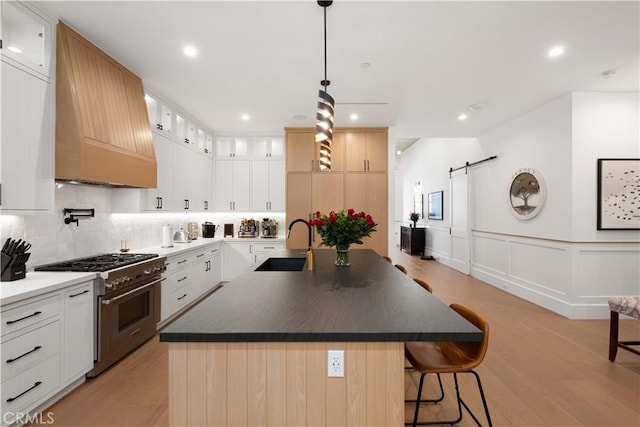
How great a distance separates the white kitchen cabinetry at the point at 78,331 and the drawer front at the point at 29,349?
100mm

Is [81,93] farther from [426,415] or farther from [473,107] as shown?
[473,107]

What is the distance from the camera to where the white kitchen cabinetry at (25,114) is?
6.82ft

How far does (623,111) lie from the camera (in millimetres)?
3951

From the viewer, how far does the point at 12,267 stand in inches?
83.0

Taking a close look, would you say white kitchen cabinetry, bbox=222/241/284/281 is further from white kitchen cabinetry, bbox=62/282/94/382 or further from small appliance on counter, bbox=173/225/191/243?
white kitchen cabinetry, bbox=62/282/94/382

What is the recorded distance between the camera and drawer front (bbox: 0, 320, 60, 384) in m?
1.81

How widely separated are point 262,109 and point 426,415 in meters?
4.23

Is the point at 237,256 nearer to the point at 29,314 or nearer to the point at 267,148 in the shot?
the point at 267,148

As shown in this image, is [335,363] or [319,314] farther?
[319,314]

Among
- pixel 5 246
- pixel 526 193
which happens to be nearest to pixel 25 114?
pixel 5 246

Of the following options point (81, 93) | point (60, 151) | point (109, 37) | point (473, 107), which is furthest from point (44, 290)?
point (473, 107)

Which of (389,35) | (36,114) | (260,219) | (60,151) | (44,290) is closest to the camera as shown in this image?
(44,290)

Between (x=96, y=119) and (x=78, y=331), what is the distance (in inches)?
70.6

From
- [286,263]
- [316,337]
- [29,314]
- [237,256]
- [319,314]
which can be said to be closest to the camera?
[316,337]
